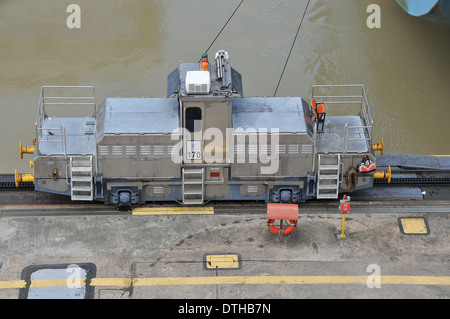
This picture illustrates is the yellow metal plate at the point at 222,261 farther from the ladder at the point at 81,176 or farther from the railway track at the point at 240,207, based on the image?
the ladder at the point at 81,176

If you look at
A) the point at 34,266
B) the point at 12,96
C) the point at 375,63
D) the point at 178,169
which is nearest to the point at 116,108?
the point at 178,169

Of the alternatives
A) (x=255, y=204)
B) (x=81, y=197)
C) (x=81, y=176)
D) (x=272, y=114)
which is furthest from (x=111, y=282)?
(x=272, y=114)

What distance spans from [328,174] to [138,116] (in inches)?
182

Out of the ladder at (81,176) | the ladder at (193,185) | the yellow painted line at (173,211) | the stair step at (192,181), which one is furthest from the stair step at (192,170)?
the ladder at (81,176)

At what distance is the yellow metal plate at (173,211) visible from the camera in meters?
16.7

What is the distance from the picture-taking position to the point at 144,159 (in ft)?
53.0

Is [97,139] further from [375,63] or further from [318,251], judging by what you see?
[375,63]

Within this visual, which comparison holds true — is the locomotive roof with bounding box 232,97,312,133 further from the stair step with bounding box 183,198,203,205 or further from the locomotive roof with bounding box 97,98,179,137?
the stair step with bounding box 183,198,203,205

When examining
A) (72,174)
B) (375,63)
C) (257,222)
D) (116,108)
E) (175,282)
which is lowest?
(175,282)

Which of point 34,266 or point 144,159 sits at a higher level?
point 144,159

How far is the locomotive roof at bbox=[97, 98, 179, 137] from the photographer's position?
15.9 meters

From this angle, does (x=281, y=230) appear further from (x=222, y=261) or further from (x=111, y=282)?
(x=111, y=282)

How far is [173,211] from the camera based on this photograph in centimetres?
1677

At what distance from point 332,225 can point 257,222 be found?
1749 mm
